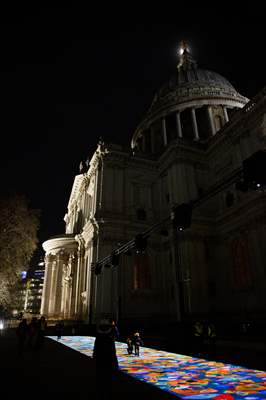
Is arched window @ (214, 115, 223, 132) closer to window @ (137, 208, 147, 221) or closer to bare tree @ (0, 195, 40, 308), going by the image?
window @ (137, 208, 147, 221)

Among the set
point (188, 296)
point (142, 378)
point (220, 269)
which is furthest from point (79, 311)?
point (142, 378)

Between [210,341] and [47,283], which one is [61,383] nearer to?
[210,341]

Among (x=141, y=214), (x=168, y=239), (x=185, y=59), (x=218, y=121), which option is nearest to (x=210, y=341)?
(x=168, y=239)

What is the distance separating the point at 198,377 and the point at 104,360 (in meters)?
3.80

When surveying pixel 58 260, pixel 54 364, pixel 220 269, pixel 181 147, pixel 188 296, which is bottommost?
pixel 54 364

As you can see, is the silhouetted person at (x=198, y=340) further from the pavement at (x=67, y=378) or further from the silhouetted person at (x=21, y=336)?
the silhouetted person at (x=21, y=336)

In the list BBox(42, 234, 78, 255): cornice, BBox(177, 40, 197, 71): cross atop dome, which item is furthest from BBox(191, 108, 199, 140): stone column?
BBox(42, 234, 78, 255): cornice

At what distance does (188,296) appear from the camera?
26156 millimetres

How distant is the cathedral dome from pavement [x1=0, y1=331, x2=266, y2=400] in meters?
36.2

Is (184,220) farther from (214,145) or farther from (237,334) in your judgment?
Result: (214,145)

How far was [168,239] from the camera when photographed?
1199 inches

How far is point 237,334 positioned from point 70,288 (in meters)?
24.1

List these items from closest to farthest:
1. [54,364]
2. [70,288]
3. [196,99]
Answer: [54,364] → [70,288] → [196,99]

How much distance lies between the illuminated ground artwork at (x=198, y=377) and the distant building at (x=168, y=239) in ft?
36.4
